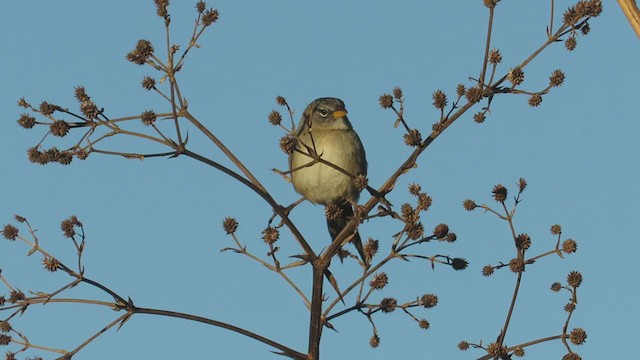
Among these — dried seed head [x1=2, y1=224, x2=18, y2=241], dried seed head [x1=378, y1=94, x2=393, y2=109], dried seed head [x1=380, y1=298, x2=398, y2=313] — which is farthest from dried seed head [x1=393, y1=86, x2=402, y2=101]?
dried seed head [x1=2, y1=224, x2=18, y2=241]

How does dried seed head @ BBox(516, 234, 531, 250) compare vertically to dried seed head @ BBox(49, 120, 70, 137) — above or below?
below

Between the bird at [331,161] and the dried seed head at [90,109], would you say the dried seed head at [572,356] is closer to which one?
the bird at [331,161]

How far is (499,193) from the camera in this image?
589 cm

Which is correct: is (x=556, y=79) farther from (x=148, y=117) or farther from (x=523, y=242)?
(x=148, y=117)

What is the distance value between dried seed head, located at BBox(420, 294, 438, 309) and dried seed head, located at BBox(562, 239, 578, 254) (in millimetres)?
942

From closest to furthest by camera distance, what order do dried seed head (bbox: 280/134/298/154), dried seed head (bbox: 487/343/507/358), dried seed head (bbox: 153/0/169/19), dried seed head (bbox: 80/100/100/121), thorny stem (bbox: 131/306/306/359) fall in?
thorny stem (bbox: 131/306/306/359), dried seed head (bbox: 280/134/298/154), dried seed head (bbox: 487/343/507/358), dried seed head (bbox: 80/100/100/121), dried seed head (bbox: 153/0/169/19)

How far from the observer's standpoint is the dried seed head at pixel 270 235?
562 centimetres

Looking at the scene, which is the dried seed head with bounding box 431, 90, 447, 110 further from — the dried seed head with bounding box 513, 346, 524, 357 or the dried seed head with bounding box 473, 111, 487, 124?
the dried seed head with bounding box 513, 346, 524, 357

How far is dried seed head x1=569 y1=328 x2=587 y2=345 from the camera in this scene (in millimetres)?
5371

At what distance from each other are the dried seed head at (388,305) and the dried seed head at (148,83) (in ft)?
6.95

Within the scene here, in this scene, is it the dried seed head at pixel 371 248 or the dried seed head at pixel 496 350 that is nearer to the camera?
the dried seed head at pixel 496 350

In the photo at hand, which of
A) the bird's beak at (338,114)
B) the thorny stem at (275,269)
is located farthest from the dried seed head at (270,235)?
the bird's beak at (338,114)

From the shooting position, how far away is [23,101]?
5.95 meters

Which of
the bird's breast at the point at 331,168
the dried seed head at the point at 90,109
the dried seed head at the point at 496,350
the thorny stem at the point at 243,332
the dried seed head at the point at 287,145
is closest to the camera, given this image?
the thorny stem at the point at 243,332
